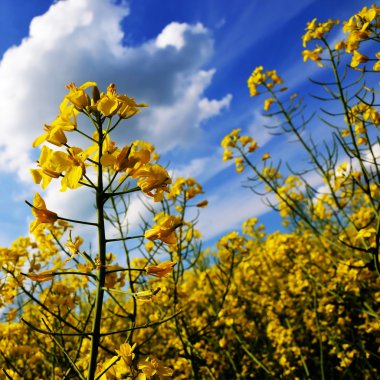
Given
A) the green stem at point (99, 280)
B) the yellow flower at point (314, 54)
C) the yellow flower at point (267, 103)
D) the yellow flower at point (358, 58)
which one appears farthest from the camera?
the yellow flower at point (267, 103)

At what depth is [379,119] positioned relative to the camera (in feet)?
9.32

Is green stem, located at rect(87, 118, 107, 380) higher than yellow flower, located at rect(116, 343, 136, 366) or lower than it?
higher

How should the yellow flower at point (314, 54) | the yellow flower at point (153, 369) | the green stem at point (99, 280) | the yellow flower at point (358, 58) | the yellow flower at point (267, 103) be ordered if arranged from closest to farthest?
the green stem at point (99, 280), the yellow flower at point (153, 369), the yellow flower at point (358, 58), the yellow flower at point (314, 54), the yellow flower at point (267, 103)

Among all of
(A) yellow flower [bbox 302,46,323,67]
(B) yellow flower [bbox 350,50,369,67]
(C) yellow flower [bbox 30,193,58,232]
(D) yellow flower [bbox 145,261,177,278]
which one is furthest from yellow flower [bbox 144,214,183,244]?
(A) yellow flower [bbox 302,46,323,67]

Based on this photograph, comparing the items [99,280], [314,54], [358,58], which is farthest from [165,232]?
[314,54]

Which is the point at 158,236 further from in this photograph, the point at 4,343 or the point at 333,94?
the point at 4,343

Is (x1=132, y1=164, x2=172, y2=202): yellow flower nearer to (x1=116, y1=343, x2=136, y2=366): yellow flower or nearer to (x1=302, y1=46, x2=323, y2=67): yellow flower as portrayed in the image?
(x1=116, y1=343, x2=136, y2=366): yellow flower

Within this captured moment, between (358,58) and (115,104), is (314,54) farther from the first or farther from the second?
(115,104)

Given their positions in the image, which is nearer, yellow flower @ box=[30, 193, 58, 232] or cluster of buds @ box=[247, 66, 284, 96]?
yellow flower @ box=[30, 193, 58, 232]

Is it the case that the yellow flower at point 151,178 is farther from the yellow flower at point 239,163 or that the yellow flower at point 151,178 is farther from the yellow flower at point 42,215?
the yellow flower at point 239,163

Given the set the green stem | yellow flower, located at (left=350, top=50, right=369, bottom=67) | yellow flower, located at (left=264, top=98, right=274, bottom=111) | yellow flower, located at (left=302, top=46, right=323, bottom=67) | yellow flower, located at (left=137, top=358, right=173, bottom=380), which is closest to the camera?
the green stem

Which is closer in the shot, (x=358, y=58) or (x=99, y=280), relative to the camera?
(x=99, y=280)

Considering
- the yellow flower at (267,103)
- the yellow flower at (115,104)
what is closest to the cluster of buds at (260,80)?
the yellow flower at (267,103)

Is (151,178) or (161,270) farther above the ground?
(151,178)
